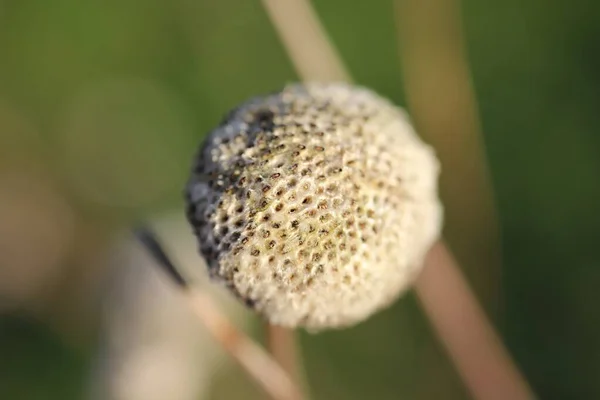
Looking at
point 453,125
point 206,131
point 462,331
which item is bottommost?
point 462,331

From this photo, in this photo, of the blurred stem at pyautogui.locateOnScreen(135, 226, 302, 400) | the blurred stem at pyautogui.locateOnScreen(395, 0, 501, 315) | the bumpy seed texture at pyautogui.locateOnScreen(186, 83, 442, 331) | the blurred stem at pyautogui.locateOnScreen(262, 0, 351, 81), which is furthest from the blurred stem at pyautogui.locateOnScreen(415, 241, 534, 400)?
the bumpy seed texture at pyautogui.locateOnScreen(186, 83, 442, 331)

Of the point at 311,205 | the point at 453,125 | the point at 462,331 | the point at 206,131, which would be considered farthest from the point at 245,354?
the point at 206,131

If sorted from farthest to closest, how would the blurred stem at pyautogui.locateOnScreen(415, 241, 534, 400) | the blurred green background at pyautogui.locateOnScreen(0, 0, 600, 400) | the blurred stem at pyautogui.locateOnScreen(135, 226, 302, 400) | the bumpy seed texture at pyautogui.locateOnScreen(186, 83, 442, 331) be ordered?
the blurred green background at pyautogui.locateOnScreen(0, 0, 600, 400)
the blurred stem at pyautogui.locateOnScreen(415, 241, 534, 400)
the blurred stem at pyautogui.locateOnScreen(135, 226, 302, 400)
the bumpy seed texture at pyautogui.locateOnScreen(186, 83, 442, 331)

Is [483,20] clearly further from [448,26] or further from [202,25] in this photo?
[202,25]

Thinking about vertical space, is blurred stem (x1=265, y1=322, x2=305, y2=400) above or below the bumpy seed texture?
below

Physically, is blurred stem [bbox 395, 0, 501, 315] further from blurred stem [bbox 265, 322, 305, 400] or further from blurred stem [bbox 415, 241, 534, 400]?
blurred stem [bbox 265, 322, 305, 400]

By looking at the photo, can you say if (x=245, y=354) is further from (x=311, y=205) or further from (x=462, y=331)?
(x=462, y=331)
